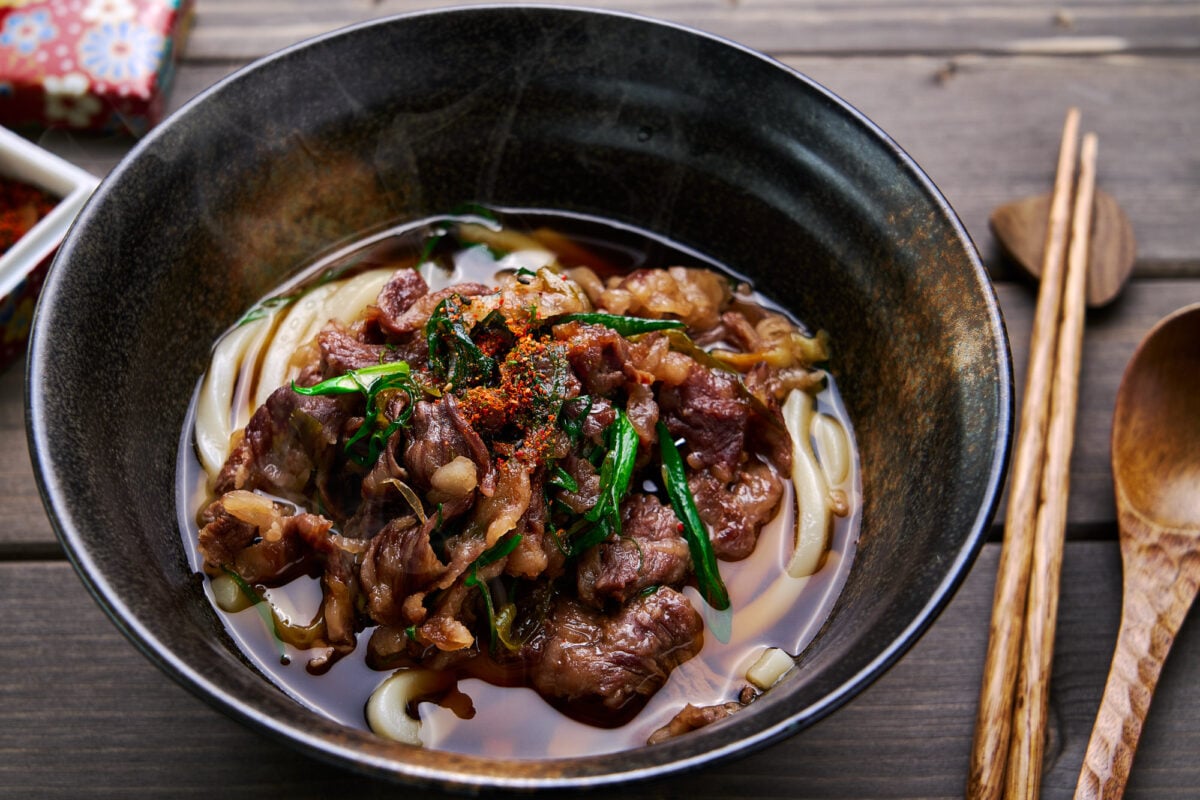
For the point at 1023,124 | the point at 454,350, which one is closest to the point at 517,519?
the point at 454,350

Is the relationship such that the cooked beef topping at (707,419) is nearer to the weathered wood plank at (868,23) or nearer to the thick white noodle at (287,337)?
the thick white noodle at (287,337)

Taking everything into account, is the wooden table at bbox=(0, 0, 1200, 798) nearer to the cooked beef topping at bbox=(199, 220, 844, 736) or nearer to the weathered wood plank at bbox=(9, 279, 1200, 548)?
the weathered wood plank at bbox=(9, 279, 1200, 548)

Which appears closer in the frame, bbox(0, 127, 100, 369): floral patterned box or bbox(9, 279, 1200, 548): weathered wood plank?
bbox(9, 279, 1200, 548): weathered wood plank

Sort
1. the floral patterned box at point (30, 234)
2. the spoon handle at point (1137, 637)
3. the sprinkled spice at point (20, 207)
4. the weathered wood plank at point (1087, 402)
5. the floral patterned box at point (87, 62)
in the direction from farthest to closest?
the floral patterned box at point (87, 62) → the sprinkled spice at point (20, 207) → the floral patterned box at point (30, 234) → the weathered wood plank at point (1087, 402) → the spoon handle at point (1137, 637)

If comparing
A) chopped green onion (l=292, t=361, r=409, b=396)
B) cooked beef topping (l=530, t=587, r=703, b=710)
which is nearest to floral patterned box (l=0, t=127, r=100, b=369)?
chopped green onion (l=292, t=361, r=409, b=396)

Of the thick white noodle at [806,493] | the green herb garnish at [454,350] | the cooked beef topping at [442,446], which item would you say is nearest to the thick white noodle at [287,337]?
the green herb garnish at [454,350]

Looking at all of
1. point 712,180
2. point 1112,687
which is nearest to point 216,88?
point 712,180

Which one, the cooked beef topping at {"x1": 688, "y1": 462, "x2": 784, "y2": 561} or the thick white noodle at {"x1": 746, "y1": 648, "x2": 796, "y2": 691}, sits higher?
the cooked beef topping at {"x1": 688, "y1": 462, "x2": 784, "y2": 561}
